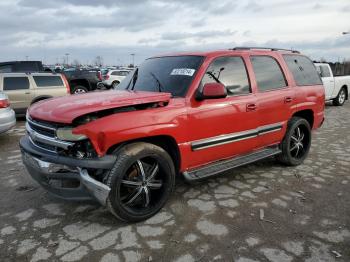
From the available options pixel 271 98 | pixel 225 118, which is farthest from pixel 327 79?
pixel 225 118

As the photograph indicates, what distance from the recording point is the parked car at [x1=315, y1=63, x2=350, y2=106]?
1383 cm

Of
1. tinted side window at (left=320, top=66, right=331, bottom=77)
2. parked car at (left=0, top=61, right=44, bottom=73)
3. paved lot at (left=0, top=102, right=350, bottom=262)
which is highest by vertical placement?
parked car at (left=0, top=61, right=44, bottom=73)

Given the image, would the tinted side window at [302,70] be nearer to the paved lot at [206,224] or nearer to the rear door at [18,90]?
the paved lot at [206,224]

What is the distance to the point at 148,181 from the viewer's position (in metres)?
3.80

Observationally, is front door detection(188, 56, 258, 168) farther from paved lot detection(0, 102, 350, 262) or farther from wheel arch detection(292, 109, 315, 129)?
Result: wheel arch detection(292, 109, 315, 129)

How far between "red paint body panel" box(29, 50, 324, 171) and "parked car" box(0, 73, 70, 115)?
751cm

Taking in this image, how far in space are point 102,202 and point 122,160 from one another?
1.46ft

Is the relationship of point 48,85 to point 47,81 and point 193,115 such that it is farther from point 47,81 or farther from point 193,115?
point 193,115

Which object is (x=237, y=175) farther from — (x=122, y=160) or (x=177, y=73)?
(x=122, y=160)

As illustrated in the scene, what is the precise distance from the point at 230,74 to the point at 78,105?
211 centimetres

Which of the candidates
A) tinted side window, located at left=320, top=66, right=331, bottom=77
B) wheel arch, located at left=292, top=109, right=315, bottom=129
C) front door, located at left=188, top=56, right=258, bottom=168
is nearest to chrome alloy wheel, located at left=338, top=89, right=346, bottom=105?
tinted side window, located at left=320, top=66, right=331, bottom=77

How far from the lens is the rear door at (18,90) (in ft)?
35.4

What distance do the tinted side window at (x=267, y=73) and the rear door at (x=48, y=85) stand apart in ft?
26.9

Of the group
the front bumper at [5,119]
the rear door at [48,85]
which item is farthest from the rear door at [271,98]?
the rear door at [48,85]
